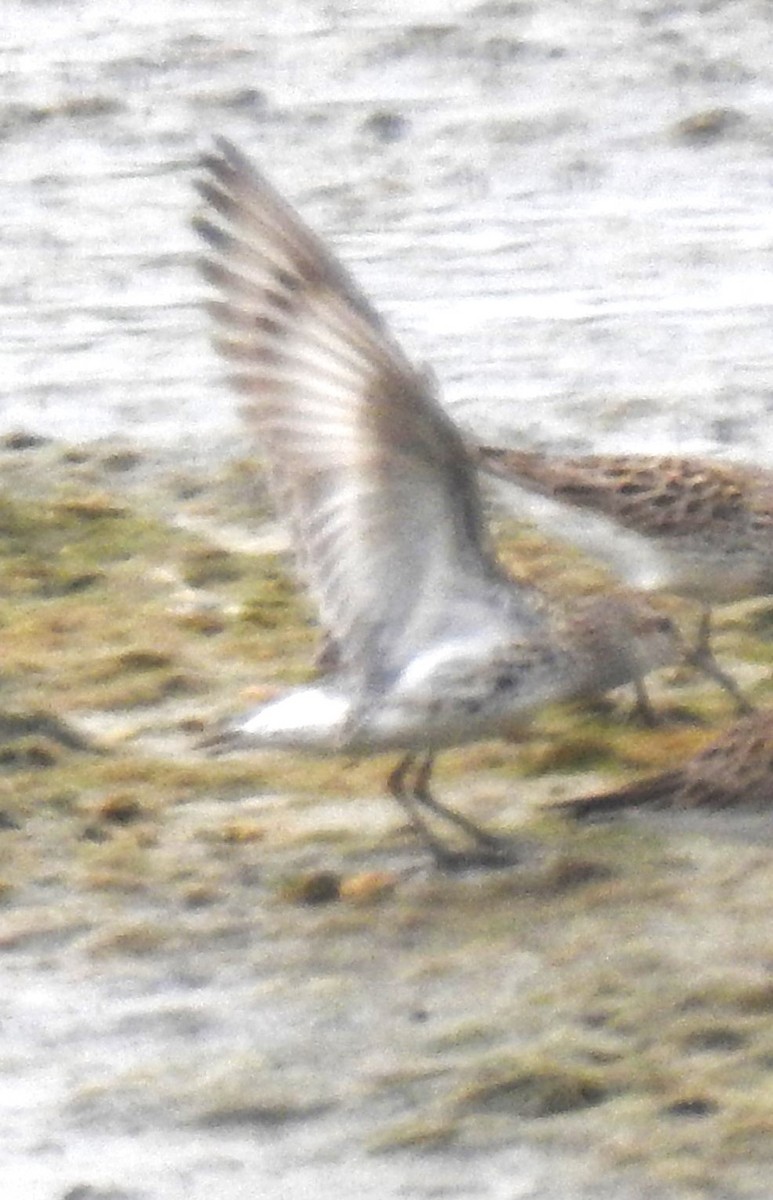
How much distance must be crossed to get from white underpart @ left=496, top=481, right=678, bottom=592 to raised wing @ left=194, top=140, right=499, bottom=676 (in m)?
1.57

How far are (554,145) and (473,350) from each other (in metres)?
2.06

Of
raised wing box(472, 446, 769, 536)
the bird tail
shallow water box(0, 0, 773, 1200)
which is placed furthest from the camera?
shallow water box(0, 0, 773, 1200)

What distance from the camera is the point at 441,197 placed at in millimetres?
12586

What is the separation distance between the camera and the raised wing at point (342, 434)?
6.73m

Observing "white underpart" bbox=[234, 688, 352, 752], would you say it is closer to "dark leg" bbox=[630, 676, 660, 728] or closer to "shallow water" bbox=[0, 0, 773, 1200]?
"dark leg" bbox=[630, 676, 660, 728]

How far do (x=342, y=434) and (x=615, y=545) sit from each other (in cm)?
201

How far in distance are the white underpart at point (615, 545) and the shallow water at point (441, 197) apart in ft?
4.33

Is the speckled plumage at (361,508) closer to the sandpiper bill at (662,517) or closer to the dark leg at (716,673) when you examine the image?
the dark leg at (716,673)

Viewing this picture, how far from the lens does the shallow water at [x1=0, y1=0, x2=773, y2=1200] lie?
35.7 ft

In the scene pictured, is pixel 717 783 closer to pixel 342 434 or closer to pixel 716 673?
pixel 716 673

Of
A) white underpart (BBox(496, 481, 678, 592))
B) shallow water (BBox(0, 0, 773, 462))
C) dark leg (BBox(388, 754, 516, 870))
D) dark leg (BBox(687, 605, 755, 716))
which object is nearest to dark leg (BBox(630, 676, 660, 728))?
dark leg (BBox(687, 605, 755, 716))

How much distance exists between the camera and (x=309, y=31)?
46.5ft

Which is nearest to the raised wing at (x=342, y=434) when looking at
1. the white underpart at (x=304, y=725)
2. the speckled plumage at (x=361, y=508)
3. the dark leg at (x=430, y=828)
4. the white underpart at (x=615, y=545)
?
the speckled plumage at (x=361, y=508)

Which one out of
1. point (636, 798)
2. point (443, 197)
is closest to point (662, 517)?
point (636, 798)
